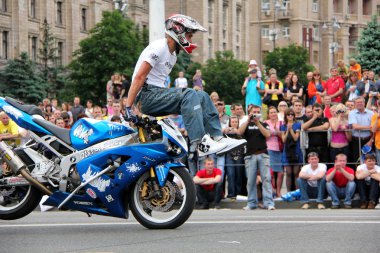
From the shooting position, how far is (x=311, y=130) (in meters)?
20.1

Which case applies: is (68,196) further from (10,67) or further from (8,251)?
(10,67)

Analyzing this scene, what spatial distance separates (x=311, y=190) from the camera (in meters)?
19.0

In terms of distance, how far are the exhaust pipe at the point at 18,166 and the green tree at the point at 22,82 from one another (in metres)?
56.5

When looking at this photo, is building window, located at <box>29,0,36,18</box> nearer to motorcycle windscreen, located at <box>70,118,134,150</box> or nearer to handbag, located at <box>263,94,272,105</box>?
handbag, located at <box>263,94,272,105</box>

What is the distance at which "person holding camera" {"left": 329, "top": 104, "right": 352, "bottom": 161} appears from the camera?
1977cm

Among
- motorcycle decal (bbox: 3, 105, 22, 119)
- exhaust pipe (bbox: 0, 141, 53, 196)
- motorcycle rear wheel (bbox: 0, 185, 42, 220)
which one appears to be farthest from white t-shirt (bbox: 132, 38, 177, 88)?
motorcycle rear wheel (bbox: 0, 185, 42, 220)

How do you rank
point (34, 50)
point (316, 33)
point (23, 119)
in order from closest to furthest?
point (23, 119) < point (34, 50) < point (316, 33)

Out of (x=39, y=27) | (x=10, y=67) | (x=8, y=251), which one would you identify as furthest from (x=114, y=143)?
(x=39, y=27)

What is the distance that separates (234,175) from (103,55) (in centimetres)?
4982

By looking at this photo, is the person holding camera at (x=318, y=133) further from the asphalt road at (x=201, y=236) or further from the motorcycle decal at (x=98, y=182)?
the motorcycle decal at (x=98, y=182)

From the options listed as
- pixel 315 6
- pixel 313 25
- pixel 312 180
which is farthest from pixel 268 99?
pixel 315 6

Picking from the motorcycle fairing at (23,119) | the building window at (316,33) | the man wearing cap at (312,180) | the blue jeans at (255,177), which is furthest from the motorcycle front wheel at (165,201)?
the building window at (316,33)

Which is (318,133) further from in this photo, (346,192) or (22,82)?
(22,82)

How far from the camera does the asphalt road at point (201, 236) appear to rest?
9461mm
